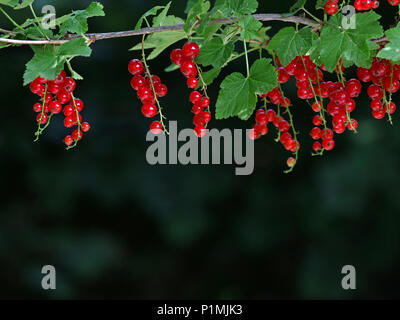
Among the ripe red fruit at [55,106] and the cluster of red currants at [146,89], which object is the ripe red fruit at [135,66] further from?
the ripe red fruit at [55,106]

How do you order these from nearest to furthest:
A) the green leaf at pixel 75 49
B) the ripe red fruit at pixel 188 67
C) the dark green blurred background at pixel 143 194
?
the green leaf at pixel 75 49 → the ripe red fruit at pixel 188 67 → the dark green blurred background at pixel 143 194

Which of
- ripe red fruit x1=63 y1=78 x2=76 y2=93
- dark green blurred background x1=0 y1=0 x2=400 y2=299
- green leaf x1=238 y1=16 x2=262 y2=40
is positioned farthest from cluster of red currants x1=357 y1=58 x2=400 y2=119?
dark green blurred background x1=0 y1=0 x2=400 y2=299

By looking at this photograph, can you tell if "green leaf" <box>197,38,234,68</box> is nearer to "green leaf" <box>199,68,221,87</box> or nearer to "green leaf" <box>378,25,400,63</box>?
"green leaf" <box>199,68,221,87</box>

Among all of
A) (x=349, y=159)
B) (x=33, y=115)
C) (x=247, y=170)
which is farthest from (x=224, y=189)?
(x=33, y=115)

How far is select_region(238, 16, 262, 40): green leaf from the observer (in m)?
0.72

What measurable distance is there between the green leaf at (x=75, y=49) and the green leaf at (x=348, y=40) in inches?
12.8

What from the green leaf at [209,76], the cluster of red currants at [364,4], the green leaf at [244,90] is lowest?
the green leaf at [244,90]

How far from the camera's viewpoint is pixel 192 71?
808mm

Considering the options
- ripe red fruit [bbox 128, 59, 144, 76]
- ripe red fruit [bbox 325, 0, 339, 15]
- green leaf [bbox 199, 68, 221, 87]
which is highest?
ripe red fruit [bbox 325, 0, 339, 15]

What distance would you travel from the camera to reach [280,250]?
101 inches

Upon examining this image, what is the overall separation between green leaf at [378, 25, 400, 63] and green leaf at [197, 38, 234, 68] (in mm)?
210

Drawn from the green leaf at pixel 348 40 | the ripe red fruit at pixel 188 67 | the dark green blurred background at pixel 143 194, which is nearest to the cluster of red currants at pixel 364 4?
the green leaf at pixel 348 40

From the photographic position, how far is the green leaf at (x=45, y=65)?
2.34ft

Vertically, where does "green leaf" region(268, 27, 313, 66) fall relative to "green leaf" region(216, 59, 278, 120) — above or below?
above
